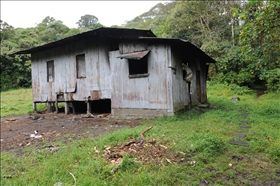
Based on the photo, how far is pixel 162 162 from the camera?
4062 millimetres

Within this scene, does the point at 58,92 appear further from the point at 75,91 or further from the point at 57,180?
the point at 57,180

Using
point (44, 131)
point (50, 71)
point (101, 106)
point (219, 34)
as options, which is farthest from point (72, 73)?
point (219, 34)

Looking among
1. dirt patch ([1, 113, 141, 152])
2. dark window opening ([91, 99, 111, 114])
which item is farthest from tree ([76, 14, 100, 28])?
dirt patch ([1, 113, 141, 152])

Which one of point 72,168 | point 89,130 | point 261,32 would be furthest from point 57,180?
point 261,32

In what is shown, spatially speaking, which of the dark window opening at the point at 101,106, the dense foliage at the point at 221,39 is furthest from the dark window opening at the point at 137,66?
the dense foliage at the point at 221,39

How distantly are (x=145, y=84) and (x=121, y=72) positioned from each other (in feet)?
4.35

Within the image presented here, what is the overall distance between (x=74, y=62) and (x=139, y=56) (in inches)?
186

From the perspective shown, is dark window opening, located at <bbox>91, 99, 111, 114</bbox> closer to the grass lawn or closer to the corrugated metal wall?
the corrugated metal wall

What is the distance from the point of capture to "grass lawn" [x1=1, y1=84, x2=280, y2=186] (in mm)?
3506

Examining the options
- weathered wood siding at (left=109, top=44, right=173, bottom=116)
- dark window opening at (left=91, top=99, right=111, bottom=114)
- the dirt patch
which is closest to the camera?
the dirt patch

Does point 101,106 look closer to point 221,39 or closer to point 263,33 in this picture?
point 263,33

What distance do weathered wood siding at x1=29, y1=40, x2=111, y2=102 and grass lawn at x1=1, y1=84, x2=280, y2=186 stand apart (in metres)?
4.75

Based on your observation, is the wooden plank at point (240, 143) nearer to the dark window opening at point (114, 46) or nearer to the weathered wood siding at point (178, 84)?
the weathered wood siding at point (178, 84)

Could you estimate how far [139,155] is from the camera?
4449 mm
